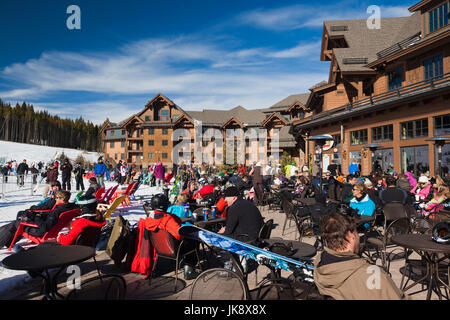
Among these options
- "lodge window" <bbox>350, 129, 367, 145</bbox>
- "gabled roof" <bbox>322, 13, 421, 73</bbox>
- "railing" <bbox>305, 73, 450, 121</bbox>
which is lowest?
"lodge window" <bbox>350, 129, 367, 145</bbox>

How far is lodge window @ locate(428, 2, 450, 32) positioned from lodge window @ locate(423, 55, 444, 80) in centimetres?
210

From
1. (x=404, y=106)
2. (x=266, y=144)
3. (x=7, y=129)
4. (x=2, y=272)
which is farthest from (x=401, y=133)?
(x=7, y=129)

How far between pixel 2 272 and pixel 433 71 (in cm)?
2389

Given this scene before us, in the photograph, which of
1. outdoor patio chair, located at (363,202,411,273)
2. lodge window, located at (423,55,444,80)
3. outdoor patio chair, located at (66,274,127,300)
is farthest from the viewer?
lodge window, located at (423,55,444,80)

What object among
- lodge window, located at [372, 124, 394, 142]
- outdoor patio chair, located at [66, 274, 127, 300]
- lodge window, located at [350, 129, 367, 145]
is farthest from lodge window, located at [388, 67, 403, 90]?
outdoor patio chair, located at [66, 274, 127, 300]

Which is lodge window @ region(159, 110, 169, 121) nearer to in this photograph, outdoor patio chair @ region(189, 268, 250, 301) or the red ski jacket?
the red ski jacket

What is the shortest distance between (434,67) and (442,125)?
504cm

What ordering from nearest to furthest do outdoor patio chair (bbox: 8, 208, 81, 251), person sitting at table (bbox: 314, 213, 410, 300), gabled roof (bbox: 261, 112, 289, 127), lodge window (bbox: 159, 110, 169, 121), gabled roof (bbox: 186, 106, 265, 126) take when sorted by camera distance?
person sitting at table (bbox: 314, 213, 410, 300) → outdoor patio chair (bbox: 8, 208, 81, 251) → gabled roof (bbox: 261, 112, 289, 127) → lodge window (bbox: 159, 110, 169, 121) → gabled roof (bbox: 186, 106, 265, 126)

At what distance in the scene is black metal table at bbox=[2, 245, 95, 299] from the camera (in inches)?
119

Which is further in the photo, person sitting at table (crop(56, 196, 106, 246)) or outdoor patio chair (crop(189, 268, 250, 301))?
person sitting at table (crop(56, 196, 106, 246))

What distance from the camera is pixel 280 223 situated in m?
9.70

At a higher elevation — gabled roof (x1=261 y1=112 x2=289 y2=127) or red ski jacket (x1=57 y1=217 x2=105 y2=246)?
gabled roof (x1=261 y1=112 x2=289 y2=127)
